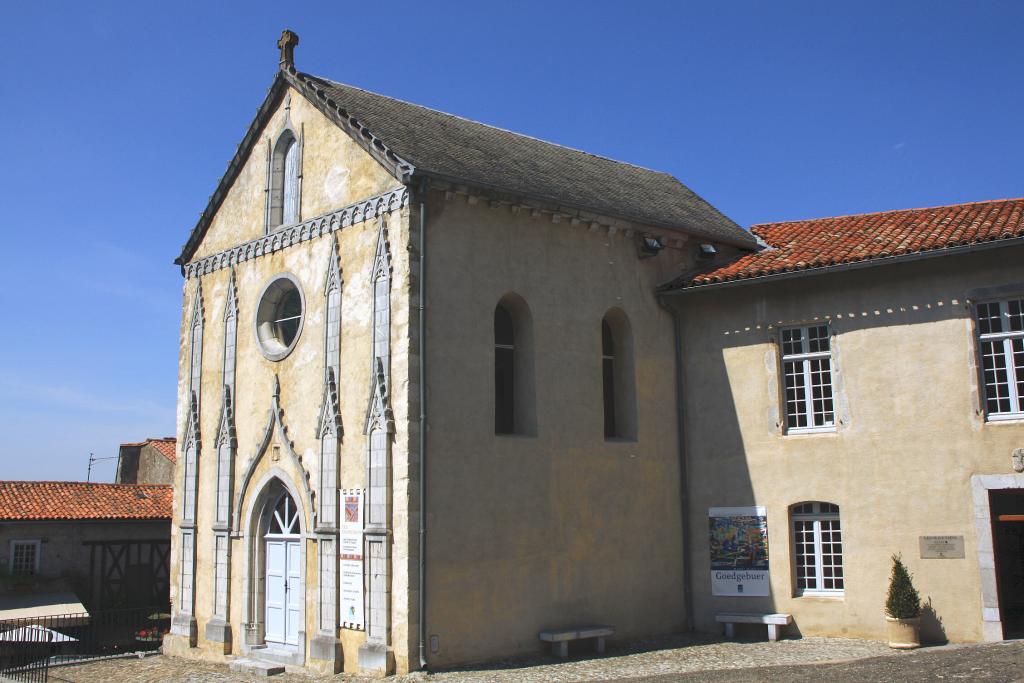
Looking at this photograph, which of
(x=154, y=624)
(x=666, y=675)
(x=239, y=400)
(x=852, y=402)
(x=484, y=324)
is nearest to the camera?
(x=666, y=675)

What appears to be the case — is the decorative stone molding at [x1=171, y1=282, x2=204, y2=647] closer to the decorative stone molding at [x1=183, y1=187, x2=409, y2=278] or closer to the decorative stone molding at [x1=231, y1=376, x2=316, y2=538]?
the decorative stone molding at [x1=183, y1=187, x2=409, y2=278]

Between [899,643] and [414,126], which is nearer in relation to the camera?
[899,643]

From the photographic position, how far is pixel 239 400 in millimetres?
18797

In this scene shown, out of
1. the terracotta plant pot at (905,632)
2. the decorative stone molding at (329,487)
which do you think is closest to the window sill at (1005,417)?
the terracotta plant pot at (905,632)

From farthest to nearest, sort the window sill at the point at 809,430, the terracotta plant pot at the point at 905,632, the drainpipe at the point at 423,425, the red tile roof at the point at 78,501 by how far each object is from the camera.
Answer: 1. the red tile roof at the point at 78,501
2. the window sill at the point at 809,430
3. the terracotta plant pot at the point at 905,632
4. the drainpipe at the point at 423,425

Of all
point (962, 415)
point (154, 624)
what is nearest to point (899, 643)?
point (962, 415)

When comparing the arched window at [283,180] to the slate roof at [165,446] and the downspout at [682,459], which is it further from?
the slate roof at [165,446]

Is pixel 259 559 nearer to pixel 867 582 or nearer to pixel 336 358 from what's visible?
pixel 336 358

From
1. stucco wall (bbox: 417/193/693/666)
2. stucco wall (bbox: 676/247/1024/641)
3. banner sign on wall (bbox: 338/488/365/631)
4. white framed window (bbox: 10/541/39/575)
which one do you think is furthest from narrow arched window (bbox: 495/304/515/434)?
white framed window (bbox: 10/541/39/575)

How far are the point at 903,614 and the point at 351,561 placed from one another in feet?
28.8

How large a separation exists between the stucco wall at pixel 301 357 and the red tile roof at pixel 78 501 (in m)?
10.1

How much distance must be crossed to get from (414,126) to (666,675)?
1053cm

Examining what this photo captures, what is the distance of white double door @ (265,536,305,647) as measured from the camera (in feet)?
55.4

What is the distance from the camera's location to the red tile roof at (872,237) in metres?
16.5
